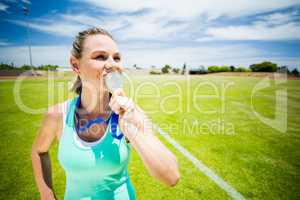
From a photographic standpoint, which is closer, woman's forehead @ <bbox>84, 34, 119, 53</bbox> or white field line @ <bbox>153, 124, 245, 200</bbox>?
woman's forehead @ <bbox>84, 34, 119, 53</bbox>

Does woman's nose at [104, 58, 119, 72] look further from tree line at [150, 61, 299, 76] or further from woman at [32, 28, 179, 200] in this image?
tree line at [150, 61, 299, 76]

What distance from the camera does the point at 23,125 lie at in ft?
24.6

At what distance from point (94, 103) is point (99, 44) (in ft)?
2.03

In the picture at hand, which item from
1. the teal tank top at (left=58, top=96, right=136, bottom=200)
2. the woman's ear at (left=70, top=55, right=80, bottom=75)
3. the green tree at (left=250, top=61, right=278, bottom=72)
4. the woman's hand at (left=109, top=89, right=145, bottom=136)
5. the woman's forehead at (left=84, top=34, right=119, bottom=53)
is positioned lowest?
the teal tank top at (left=58, top=96, right=136, bottom=200)

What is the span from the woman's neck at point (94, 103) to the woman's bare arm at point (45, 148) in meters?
0.28

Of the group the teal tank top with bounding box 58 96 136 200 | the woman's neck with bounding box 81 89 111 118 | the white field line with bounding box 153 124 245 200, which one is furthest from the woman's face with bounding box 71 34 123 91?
the white field line with bounding box 153 124 245 200

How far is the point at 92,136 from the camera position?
181 cm

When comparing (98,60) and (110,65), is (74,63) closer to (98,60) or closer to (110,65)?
(98,60)

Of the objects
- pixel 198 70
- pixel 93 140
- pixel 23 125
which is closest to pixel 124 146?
pixel 93 140

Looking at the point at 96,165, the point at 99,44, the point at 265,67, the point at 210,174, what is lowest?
the point at 210,174

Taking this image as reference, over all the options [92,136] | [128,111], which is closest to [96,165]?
[92,136]

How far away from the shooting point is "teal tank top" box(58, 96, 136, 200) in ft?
5.18

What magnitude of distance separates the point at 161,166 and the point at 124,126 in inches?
14.2

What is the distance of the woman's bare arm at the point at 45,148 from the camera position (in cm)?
194
